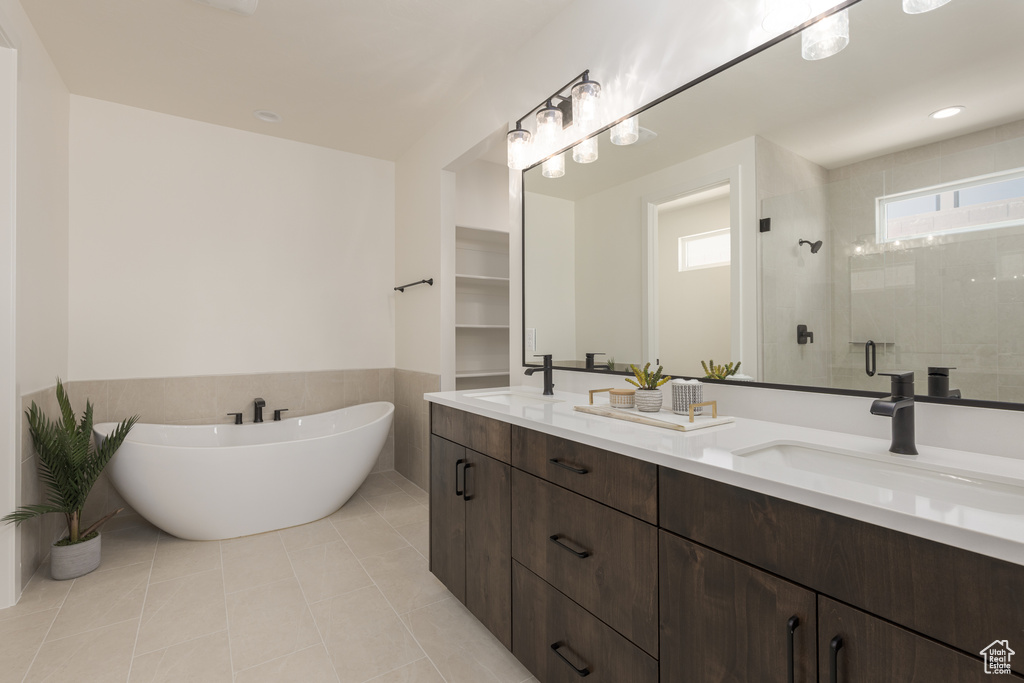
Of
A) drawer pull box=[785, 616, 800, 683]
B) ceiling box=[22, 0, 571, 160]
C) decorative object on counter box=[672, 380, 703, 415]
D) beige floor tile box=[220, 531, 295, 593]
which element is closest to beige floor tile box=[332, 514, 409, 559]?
beige floor tile box=[220, 531, 295, 593]

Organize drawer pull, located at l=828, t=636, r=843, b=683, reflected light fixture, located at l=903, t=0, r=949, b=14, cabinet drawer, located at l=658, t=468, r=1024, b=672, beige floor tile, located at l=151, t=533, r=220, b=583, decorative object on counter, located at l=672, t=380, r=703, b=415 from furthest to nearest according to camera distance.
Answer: beige floor tile, located at l=151, t=533, r=220, b=583, decorative object on counter, located at l=672, t=380, r=703, b=415, reflected light fixture, located at l=903, t=0, r=949, b=14, drawer pull, located at l=828, t=636, r=843, b=683, cabinet drawer, located at l=658, t=468, r=1024, b=672

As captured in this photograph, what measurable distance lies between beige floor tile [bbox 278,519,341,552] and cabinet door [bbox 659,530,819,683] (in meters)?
2.11

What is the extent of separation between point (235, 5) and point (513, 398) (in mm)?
2071

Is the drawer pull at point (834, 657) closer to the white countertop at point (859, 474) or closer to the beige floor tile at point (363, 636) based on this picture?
the white countertop at point (859, 474)

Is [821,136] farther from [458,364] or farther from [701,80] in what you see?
[458,364]

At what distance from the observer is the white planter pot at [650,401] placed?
155 cm

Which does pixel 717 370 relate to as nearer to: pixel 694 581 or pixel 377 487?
pixel 694 581

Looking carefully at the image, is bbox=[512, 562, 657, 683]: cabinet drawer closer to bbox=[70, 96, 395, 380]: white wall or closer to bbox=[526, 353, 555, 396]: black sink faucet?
→ bbox=[526, 353, 555, 396]: black sink faucet

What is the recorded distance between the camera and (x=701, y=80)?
154 centimetres

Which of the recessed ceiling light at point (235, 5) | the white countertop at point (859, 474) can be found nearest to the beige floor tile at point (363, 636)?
the white countertop at point (859, 474)

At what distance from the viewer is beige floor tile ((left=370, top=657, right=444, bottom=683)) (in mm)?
1551

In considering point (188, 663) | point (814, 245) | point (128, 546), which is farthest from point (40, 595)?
point (814, 245)

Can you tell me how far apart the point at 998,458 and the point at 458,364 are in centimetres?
313

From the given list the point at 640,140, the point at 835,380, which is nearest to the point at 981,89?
the point at 835,380
